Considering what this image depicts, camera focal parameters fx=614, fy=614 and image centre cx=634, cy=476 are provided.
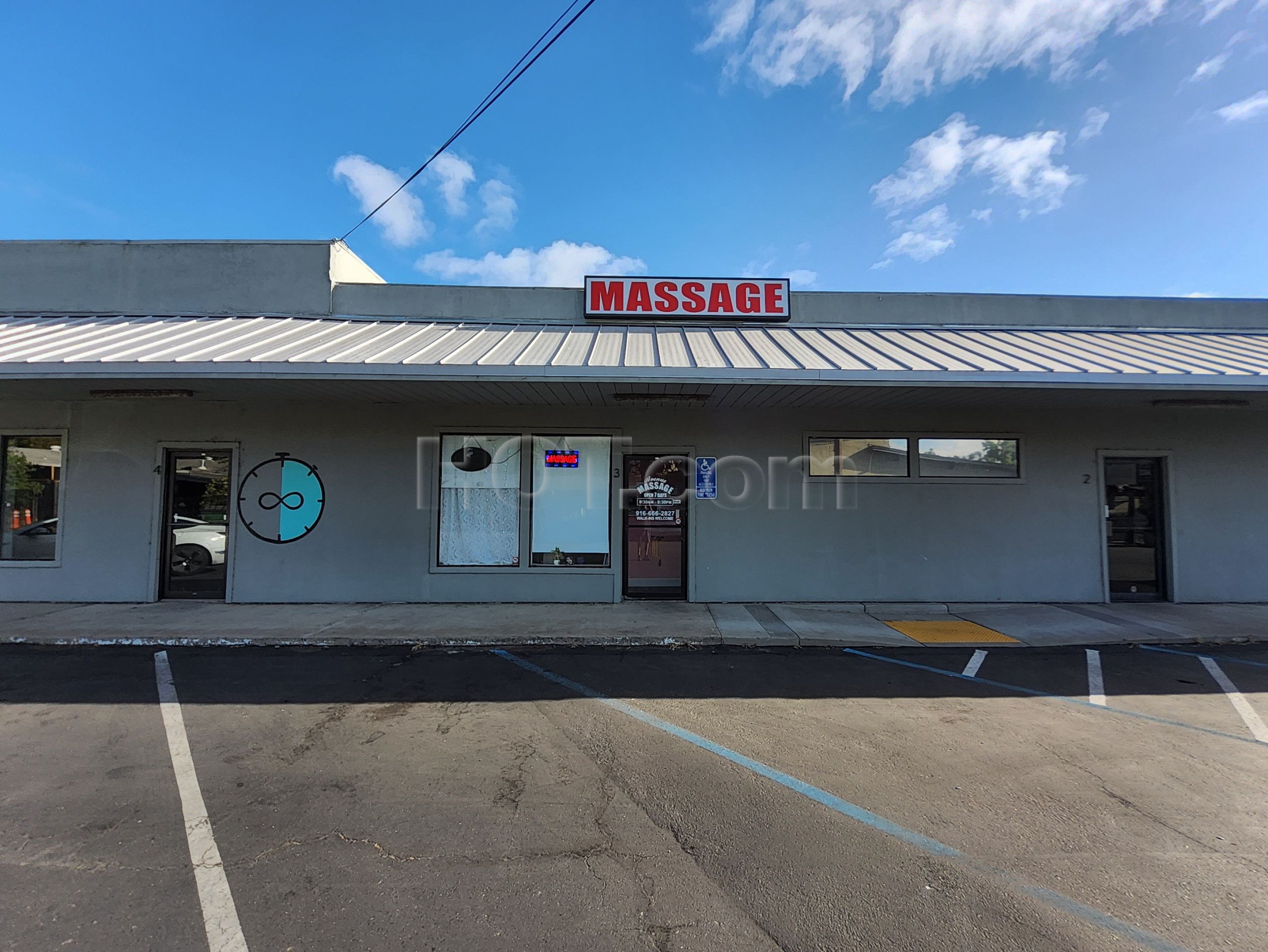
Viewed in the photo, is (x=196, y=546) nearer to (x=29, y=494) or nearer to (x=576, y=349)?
(x=29, y=494)

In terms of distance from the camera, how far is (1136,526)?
33.6 feet

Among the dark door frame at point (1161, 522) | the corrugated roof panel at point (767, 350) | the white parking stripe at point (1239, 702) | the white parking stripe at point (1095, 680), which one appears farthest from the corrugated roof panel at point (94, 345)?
the dark door frame at point (1161, 522)

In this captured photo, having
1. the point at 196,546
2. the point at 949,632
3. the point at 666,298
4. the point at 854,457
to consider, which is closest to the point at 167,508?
the point at 196,546

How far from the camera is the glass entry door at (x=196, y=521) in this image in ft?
32.6

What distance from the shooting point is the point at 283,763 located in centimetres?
418

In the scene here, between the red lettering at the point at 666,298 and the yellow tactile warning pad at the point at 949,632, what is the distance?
620 centimetres

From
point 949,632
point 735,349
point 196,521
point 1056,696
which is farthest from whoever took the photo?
point 196,521

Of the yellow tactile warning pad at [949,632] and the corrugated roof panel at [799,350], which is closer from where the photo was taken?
the yellow tactile warning pad at [949,632]

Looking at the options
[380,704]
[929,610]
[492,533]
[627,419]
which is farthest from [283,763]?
[929,610]

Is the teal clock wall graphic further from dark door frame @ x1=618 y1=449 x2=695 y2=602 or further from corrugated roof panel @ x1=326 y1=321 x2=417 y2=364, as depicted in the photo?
dark door frame @ x1=618 y1=449 x2=695 y2=602

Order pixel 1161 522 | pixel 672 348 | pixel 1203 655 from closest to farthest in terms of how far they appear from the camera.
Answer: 1. pixel 1203 655
2. pixel 672 348
3. pixel 1161 522

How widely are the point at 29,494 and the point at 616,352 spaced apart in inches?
389

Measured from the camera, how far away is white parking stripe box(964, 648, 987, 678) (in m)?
6.40

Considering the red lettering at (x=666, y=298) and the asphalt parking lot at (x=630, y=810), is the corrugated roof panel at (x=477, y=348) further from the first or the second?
the asphalt parking lot at (x=630, y=810)
